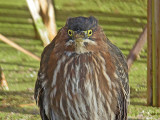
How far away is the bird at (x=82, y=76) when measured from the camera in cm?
265

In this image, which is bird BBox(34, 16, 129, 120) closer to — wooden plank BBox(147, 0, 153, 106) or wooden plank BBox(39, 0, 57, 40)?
wooden plank BBox(147, 0, 153, 106)

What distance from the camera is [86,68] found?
272 centimetres

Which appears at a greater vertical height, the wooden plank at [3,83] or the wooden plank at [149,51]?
the wooden plank at [149,51]

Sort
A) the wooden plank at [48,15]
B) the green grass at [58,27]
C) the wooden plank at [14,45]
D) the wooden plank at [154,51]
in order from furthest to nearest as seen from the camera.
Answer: the wooden plank at [48,15], the wooden plank at [14,45], the green grass at [58,27], the wooden plank at [154,51]

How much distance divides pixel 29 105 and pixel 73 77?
1.32 meters

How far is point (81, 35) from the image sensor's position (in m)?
2.54

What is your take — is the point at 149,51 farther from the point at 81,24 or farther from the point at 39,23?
the point at 39,23

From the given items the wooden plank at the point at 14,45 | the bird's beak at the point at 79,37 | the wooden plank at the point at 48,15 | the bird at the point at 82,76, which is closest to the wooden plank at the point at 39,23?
the wooden plank at the point at 48,15

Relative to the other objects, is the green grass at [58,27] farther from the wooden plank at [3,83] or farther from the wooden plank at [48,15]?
the wooden plank at [48,15]

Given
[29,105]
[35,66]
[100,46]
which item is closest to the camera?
[100,46]

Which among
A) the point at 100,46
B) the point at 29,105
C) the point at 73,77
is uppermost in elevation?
the point at 100,46

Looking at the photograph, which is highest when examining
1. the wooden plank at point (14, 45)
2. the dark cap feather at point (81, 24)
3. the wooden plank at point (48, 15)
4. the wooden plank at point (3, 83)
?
the dark cap feather at point (81, 24)

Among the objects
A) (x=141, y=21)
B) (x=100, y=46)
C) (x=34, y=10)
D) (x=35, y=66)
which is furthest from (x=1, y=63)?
(x=100, y=46)

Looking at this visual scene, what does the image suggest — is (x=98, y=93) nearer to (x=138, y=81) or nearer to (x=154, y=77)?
(x=154, y=77)
